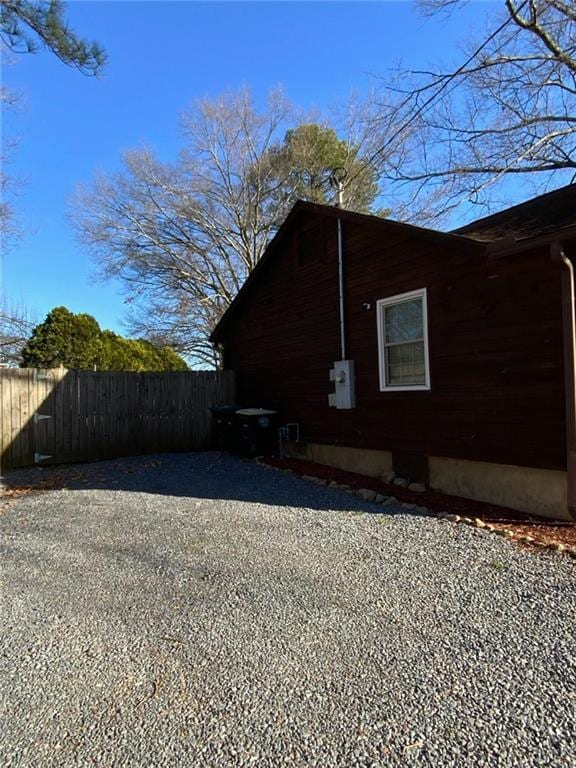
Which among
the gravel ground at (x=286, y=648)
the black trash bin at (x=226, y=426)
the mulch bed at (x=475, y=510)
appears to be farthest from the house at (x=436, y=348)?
the gravel ground at (x=286, y=648)

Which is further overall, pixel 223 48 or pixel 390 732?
pixel 223 48

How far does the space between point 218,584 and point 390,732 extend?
1738mm

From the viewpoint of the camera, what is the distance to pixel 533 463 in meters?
5.10

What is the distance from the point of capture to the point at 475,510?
5.36 metres

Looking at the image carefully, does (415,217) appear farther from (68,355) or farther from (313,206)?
(68,355)

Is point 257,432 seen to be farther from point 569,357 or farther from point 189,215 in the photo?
point 189,215

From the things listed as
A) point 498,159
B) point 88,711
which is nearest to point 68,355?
point 498,159

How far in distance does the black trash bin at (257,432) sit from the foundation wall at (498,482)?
261 centimetres

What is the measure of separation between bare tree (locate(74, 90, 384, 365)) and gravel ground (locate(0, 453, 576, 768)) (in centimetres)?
1640

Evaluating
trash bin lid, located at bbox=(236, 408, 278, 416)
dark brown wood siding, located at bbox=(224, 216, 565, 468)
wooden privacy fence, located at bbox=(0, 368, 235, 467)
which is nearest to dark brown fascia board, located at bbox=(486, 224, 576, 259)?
dark brown wood siding, located at bbox=(224, 216, 565, 468)

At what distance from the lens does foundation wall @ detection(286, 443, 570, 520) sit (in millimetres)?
4941

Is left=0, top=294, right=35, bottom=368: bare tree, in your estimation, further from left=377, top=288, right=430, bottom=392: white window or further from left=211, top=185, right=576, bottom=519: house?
left=377, top=288, right=430, bottom=392: white window

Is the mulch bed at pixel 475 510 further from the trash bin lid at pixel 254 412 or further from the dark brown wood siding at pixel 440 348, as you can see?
the trash bin lid at pixel 254 412

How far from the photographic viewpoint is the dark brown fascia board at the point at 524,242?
4.56 m
